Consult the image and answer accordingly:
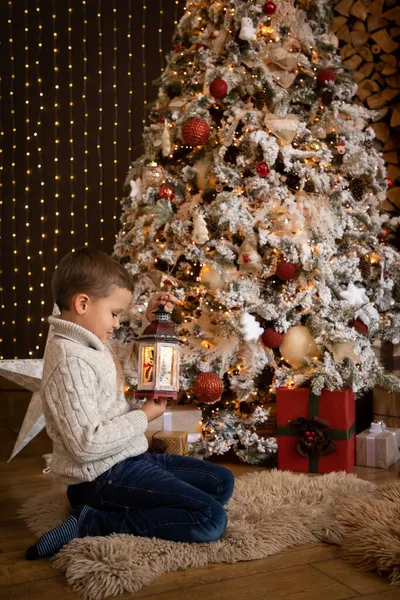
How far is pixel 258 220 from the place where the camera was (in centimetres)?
249

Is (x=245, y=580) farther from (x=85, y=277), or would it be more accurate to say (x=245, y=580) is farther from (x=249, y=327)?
(x=249, y=327)

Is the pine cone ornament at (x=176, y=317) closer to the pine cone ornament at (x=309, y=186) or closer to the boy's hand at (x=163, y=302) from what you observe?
the boy's hand at (x=163, y=302)

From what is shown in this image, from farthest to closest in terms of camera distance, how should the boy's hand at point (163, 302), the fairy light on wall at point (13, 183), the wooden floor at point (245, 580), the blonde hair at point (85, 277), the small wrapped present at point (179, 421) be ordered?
1. the fairy light on wall at point (13, 183)
2. the small wrapped present at point (179, 421)
3. the boy's hand at point (163, 302)
4. the blonde hair at point (85, 277)
5. the wooden floor at point (245, 580)

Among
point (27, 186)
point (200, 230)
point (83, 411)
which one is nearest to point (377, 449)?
point (200, 230)

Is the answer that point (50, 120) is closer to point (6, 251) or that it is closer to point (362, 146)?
point (6, 251)

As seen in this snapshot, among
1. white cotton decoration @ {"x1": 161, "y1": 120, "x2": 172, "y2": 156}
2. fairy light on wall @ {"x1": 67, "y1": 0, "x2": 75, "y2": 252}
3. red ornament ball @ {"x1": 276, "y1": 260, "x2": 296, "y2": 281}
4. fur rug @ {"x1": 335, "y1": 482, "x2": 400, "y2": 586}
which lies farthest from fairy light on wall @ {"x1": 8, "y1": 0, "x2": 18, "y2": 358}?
fur rug @ {"x1": 335, "y1": 482, "x2": 400, "y2": 586}

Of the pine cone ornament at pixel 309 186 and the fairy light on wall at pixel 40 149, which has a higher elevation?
the fairy light on wall at pixel 40 149

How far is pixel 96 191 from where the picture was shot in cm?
444

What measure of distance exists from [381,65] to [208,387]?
2.03 meters

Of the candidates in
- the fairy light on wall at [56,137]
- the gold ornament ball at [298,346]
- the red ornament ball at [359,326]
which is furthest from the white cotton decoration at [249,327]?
the fairy light on wall at [56,137]

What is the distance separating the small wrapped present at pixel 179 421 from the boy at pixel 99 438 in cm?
73

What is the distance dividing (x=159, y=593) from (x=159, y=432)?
944 mm

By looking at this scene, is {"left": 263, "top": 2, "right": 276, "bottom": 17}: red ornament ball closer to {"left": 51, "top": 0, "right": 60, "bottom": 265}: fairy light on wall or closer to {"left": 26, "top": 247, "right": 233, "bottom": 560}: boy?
{"left": 26, "top": 247, "right": 233, "bottom": 560}: boy

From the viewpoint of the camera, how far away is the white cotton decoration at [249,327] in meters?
2.39
